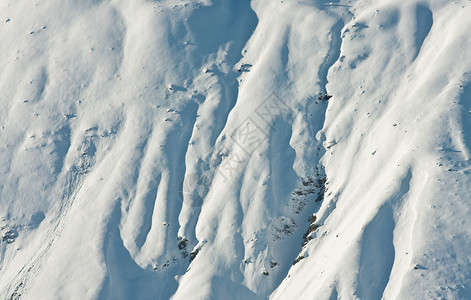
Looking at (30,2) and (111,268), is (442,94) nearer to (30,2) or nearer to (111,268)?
(111,268)

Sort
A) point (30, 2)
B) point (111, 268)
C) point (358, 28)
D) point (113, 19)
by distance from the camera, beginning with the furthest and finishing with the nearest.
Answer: point (30, 2) → point (113, 19) → point (358, 28) → point (111, 268)

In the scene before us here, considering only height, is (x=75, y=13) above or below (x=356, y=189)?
above

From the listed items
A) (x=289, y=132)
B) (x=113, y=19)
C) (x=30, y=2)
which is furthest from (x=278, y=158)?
(x=30, y=2)

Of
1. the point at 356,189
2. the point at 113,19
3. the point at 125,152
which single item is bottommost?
the point at 356,189

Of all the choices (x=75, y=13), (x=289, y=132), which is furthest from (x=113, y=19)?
(x=289, y=132)

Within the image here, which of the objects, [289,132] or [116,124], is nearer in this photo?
[289,132]

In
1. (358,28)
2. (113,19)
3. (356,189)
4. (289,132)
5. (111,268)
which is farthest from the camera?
(113,19)
